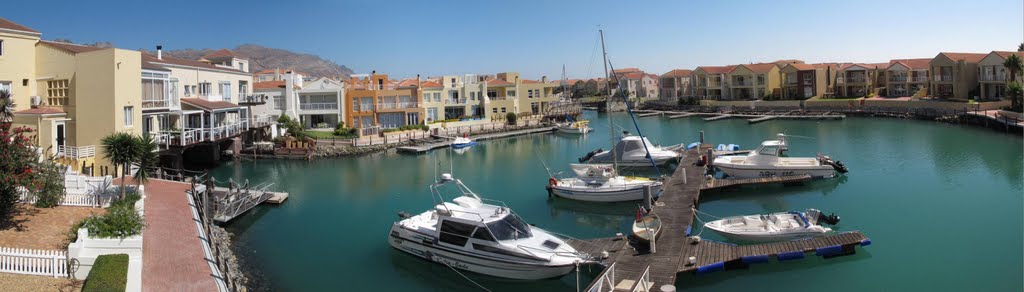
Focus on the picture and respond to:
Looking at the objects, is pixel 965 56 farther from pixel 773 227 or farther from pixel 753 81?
pixel 773 227

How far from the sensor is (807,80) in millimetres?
91312

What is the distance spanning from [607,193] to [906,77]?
240 feet

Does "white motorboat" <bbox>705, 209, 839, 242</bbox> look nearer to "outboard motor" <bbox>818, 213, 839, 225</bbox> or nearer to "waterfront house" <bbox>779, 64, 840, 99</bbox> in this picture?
"outboard motor" <bbox>818, 213, 839, 225</bbox>

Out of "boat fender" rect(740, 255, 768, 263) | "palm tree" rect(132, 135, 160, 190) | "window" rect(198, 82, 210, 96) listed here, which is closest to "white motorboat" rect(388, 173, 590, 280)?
"boat fender" rect(740, 255, 768, 263)

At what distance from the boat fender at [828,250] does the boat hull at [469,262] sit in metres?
7.62

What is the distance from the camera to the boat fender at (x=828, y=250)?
65.6 ft

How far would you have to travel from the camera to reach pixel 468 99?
7650 centimetres

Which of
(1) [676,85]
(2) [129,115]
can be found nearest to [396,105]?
(2) [129,115]

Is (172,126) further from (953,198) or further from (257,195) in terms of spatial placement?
(953,198)

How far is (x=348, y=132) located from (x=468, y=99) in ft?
69.1

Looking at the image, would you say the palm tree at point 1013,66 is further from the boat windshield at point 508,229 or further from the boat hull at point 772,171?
the boat windshield at point 508,229

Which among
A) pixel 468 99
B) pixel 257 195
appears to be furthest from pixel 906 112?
pixel 257 195

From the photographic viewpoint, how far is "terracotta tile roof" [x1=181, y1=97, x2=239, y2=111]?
133 ft

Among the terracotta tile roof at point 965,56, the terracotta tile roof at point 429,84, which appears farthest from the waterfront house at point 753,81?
the terracotta tile roof at point 429,84
